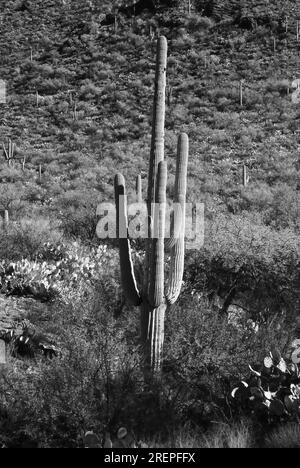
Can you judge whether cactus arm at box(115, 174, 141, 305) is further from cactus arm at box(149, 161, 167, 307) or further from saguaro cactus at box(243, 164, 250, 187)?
saguaro cactus at box(243, 164, 250, 187)

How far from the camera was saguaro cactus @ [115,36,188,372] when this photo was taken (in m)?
8.49

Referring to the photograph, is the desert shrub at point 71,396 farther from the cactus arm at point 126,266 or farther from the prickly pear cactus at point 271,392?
the prickly pear cactus at point 271,392

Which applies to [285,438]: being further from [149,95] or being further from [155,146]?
[149,95]

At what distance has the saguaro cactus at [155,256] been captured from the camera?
27.9 ft

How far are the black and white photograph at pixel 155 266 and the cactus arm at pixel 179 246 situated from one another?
0.9 inches

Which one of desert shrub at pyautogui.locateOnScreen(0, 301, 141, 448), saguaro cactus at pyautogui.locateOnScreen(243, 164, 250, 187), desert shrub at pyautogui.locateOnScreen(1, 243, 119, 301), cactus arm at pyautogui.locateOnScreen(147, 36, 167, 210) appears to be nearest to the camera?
desert shrub at pyautogui.locateOnScreen(0, 301, 141, 448)

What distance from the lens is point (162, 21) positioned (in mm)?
46969

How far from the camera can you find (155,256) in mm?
8508

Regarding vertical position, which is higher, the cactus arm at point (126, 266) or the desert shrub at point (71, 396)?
the cactus arm at point (126, 266)

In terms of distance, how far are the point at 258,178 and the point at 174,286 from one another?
62.6 ft

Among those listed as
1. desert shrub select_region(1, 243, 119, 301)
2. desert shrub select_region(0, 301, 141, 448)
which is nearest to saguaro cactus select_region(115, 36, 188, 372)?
desert shrub select_region(0, 301, 141, 448)

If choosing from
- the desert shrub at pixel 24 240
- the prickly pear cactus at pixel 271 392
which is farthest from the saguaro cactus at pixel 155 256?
the desert shrub at pixel 24 240

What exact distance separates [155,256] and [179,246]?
862mm

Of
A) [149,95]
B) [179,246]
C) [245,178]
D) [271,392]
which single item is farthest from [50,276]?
[149,95]
